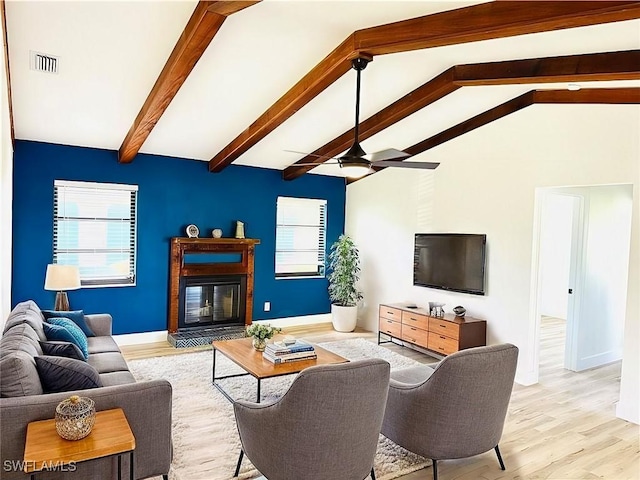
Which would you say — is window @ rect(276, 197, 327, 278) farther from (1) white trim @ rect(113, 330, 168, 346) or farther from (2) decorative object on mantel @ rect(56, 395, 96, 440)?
(2) decorative object on mantel @ rect(56, 395, 96, 440)

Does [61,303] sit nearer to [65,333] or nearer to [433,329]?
[65,333]

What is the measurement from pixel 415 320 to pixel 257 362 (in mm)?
2504

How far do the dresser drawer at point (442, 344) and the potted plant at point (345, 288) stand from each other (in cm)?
180

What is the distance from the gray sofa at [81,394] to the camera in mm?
2123

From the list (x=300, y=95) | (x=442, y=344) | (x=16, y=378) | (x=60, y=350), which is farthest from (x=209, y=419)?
(x=300, y=95)

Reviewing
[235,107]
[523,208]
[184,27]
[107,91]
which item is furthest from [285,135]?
[523,208]

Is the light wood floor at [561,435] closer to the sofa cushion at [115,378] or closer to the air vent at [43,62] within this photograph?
the sofa cushion at [115,378]

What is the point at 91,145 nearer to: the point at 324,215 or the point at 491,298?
the point at 324,215

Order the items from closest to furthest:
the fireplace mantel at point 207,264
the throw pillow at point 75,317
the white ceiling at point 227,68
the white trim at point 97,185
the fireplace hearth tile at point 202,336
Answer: the white ceiling at point 227,68 < the throw pillow at point 75,317 < the white trim at point 97,185 < the fireplace hearth tile at point 202,336 < the fireplace mantel at point 207,264

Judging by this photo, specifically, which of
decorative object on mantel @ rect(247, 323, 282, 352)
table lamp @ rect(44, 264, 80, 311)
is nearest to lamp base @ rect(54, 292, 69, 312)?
table lamp @ rect(44, 264, 80, 311)

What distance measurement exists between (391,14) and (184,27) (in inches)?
58.8

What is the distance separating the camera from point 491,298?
527 centimetres

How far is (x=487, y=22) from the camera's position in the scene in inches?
112

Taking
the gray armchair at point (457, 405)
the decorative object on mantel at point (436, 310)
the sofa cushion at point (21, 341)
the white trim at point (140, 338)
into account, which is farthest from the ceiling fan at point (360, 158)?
the white trim at point (140, 338)
